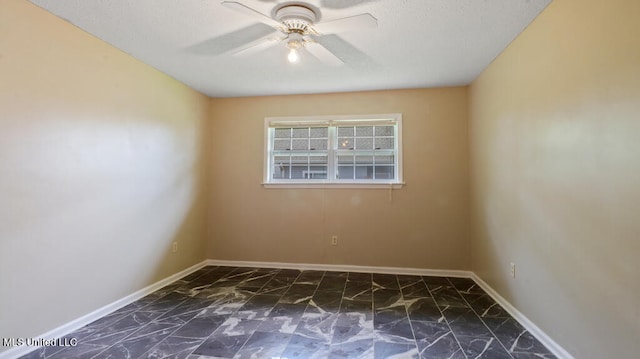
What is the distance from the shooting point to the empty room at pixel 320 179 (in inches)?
69.0

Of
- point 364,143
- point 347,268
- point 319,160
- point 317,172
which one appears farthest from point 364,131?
point 347,268

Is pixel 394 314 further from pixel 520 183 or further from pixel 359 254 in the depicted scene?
pixel 520 183

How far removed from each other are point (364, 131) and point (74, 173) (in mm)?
3067

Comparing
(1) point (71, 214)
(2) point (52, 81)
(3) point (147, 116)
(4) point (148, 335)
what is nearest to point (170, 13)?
(2) point (52, 81)

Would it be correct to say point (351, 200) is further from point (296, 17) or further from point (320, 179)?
point (296, 17)

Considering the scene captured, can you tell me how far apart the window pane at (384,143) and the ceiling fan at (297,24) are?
5.52 ft

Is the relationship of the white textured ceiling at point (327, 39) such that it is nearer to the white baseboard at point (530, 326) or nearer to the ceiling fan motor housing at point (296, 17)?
the ceiling fan motor housing at point (296, 17)

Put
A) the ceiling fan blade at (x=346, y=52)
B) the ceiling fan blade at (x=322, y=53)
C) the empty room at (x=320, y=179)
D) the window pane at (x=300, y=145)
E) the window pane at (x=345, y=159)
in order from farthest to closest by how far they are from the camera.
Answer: the window pane at (x=300, y=145) → the window pane at (x=345, y=159) → the ceiling fan blade at (x=322, y=53) → the ceiling fan blade at (x=346, y=52) → the empty room at (x=320, y=179)

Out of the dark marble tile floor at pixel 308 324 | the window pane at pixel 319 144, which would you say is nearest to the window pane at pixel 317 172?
the window pane at pixel 319 144

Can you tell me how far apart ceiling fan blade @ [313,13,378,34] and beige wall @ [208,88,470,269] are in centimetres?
172

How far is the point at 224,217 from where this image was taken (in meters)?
4.09

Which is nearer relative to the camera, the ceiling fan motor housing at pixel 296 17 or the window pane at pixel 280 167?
the ceiling fan motor housing at pixel 296 17

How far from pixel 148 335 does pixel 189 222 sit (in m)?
1.71

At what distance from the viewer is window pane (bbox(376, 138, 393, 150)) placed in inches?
153
